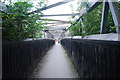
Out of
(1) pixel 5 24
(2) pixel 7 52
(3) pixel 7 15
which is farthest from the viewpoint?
(3) pixel 7 15

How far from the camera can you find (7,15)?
2277 mm

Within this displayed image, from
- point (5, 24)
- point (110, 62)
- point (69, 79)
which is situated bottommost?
point (69, 79)

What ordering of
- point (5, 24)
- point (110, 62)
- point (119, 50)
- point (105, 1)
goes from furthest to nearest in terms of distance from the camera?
point (105, 1), point (5, 24), point (110, 62), point (119, 50)

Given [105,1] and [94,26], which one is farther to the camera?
[94,26]

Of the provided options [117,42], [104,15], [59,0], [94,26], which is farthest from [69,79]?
[59,0]

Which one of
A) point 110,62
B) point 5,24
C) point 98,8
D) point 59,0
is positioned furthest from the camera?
point 59,0

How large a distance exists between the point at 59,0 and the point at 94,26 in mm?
3063

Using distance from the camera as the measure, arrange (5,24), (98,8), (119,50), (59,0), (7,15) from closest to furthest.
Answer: (119,50) < (5,24) < (7,15) < (98,8) < (59,0)

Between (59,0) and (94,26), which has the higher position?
(59,0)

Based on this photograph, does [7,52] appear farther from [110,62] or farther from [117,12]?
[117,12]

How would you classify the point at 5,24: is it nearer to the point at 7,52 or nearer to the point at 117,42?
the point at 7,52

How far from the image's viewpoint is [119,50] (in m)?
1.13

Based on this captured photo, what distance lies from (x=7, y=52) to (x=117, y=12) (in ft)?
7.23

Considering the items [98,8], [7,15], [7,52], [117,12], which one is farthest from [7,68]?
[98,8]
